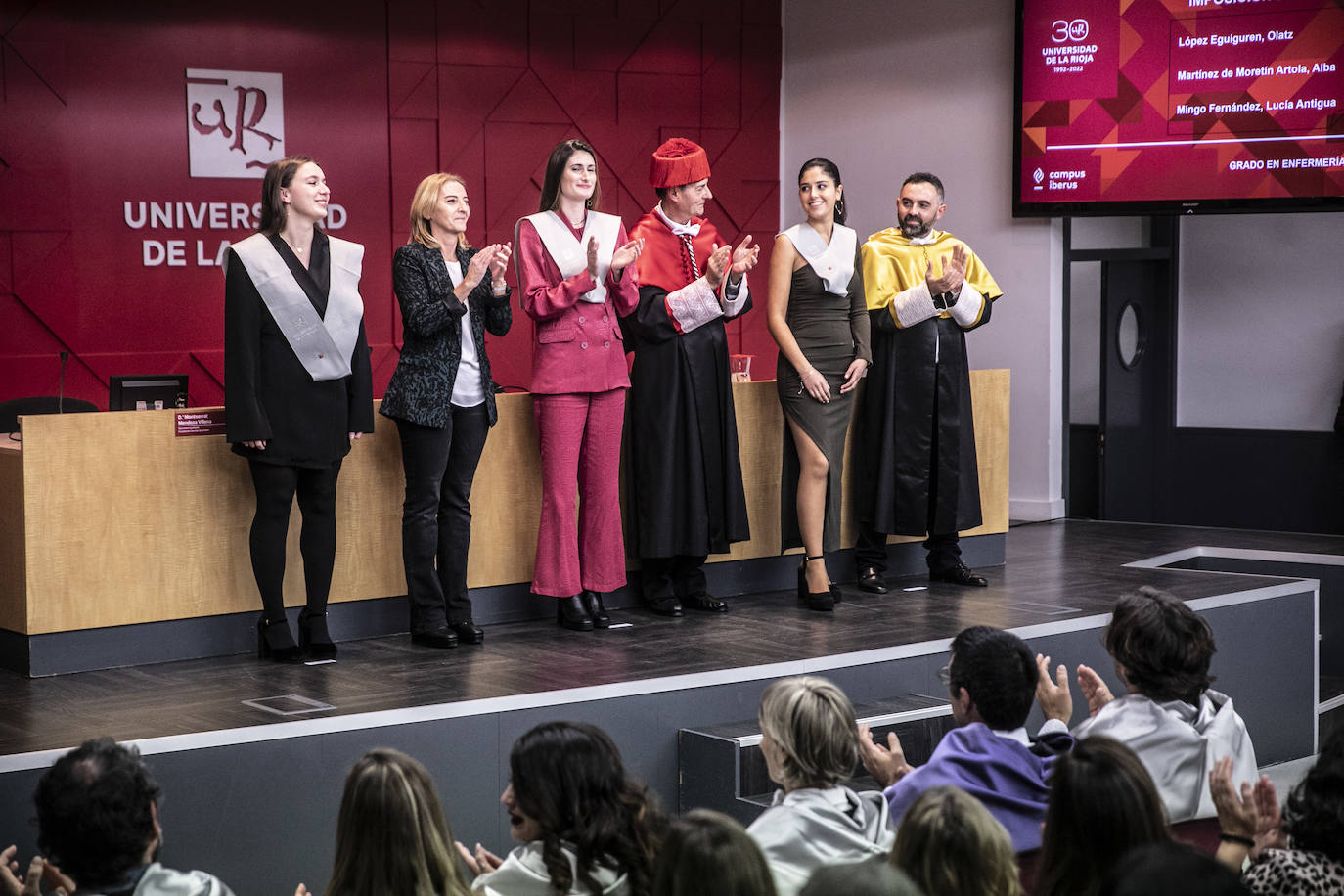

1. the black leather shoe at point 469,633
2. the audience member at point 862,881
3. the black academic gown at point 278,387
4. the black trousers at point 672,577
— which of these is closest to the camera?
the audience member at point 862,881

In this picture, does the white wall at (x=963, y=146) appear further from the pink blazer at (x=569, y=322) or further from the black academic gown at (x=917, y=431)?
the pink blazer at (x=569, y=322)

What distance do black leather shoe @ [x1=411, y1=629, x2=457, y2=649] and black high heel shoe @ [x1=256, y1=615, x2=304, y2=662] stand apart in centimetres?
37

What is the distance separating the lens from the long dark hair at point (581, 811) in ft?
7.52

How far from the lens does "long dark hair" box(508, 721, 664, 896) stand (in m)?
2.29

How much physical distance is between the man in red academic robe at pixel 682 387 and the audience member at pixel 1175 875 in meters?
3.37

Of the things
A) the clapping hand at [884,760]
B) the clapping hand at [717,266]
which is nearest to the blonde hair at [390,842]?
the clapping hand at [884,760]

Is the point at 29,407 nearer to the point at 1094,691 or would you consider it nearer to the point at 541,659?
the point at 541,659

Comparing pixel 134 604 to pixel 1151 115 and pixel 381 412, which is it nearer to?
pixel 381 412

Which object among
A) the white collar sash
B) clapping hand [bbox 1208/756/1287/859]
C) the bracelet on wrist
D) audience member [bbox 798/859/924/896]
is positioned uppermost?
the white collar sash

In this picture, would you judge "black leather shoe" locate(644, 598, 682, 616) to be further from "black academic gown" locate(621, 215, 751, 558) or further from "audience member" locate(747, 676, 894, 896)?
"audience member" locate(747, 676, 894, 896)

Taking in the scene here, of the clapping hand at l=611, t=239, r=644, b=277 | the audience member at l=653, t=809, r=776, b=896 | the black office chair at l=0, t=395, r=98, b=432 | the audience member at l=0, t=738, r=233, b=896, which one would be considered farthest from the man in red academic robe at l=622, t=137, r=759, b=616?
the audience member at l=653, t=809, r=776, b=896

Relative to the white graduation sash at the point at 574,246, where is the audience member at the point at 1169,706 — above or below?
below

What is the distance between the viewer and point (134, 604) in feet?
14.4

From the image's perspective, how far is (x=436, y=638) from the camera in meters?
4.64
